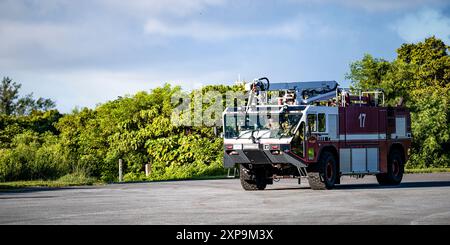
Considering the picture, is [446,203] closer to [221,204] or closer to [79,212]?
[221,204]

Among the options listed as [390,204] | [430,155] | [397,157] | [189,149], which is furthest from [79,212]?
[430,155]

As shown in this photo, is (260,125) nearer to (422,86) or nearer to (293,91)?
(293,91)

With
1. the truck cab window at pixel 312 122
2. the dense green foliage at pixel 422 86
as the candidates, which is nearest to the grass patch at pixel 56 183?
the truck cab window at pixel 312 122

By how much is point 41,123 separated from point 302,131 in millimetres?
43027

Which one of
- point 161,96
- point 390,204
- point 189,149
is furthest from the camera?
point 161,96

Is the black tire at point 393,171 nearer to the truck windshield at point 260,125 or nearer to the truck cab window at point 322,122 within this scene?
the truck cab window at point 322,122

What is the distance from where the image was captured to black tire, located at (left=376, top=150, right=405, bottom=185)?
99.1 ft

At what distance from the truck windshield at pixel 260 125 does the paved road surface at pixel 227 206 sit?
1727mm

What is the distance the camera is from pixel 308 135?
87.3ft

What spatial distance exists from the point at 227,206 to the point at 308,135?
6385 millimetres

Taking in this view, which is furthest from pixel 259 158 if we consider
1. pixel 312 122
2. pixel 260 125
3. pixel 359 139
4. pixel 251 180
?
pixel 359 139

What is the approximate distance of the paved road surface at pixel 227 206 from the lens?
1748 cm

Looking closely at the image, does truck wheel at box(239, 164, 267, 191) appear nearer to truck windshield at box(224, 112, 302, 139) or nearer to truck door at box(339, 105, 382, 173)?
truck windshield at box(224, 112, 302, 139)
